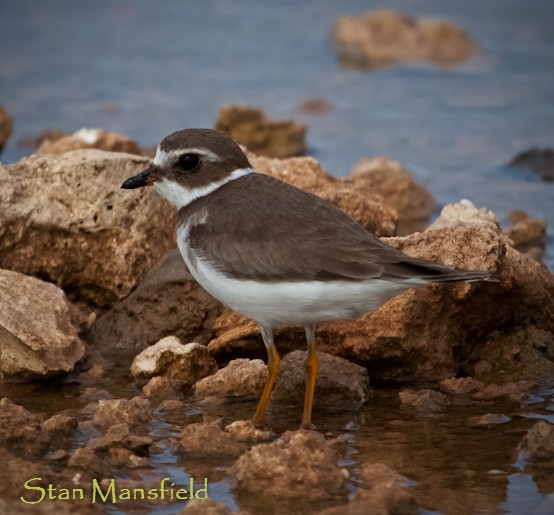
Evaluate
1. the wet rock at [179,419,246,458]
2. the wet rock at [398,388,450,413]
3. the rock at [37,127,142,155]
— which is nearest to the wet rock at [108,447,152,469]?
the wet rock at [179,419,246,458]

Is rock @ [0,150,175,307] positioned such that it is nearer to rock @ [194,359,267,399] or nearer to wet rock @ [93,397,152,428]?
rock @ [194,359,267,399]

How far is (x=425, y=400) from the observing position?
766 cm

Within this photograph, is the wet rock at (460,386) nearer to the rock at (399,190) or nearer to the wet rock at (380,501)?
the wet rock at (380,501)

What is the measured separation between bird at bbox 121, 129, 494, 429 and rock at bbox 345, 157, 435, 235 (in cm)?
436

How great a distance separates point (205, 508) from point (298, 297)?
171cm

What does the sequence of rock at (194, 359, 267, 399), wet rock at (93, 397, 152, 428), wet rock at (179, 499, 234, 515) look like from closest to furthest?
wet rock at (179, 499, 234, 515), wet rock at (93, 397, 152, 428), rock at (194, 359, 267, 399)

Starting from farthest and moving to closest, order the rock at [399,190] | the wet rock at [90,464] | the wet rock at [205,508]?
1. the rock at [399,190]
2. the wet rock at [90,464]
3. the wet rock at [205,508]

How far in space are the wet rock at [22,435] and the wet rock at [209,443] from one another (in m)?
0.81

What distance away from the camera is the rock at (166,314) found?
8.83 m

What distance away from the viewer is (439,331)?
27.1 ft

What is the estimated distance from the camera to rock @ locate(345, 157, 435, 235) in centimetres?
Result: 1212

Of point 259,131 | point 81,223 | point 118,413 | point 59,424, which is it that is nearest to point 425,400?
point 118,413

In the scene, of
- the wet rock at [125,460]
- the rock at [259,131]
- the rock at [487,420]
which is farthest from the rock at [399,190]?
the wet rock at [125,460]

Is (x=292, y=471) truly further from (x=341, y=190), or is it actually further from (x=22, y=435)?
(x=341, y=190)
